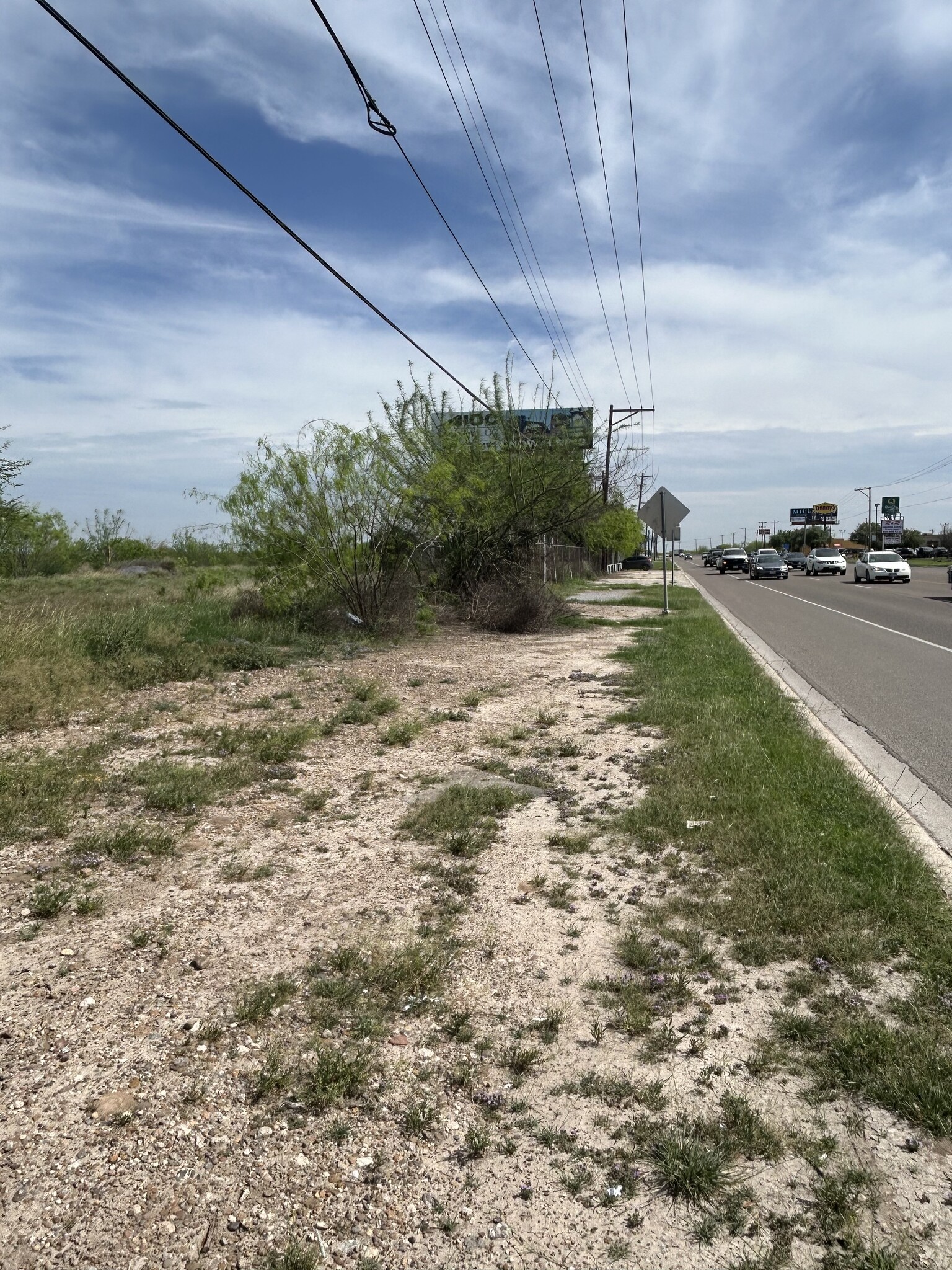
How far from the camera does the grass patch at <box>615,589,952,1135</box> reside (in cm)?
324

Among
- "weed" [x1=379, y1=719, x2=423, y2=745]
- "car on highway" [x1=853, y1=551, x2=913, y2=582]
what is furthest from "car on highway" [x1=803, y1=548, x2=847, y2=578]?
"weed" [x1=379, y1=719, x2=423, y2=745]

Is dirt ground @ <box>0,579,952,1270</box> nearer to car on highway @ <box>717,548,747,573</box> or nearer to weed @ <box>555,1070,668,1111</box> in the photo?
weed @ <box>555,1070,668,1111</box>

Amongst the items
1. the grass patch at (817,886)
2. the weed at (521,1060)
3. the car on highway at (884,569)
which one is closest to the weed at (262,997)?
the weed at (521,1060)

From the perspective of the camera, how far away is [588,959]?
13.7 ft

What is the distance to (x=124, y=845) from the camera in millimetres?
5355

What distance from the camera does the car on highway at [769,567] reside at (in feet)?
Answer: 163

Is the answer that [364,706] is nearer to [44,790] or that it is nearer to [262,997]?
[44,790]

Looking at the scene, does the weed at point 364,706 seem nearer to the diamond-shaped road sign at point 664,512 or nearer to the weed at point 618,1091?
the weed at point 618,1091

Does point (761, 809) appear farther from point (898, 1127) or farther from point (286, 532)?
point (286, 532)

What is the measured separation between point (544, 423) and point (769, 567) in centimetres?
3182

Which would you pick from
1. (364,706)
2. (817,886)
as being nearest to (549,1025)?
(817,886)

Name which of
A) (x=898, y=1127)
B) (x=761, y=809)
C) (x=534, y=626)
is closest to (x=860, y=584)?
(x=534, y=626)

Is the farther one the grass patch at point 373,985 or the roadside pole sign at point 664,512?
the roadside pole sign at point 664,512

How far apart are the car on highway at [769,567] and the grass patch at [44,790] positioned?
4596cm
